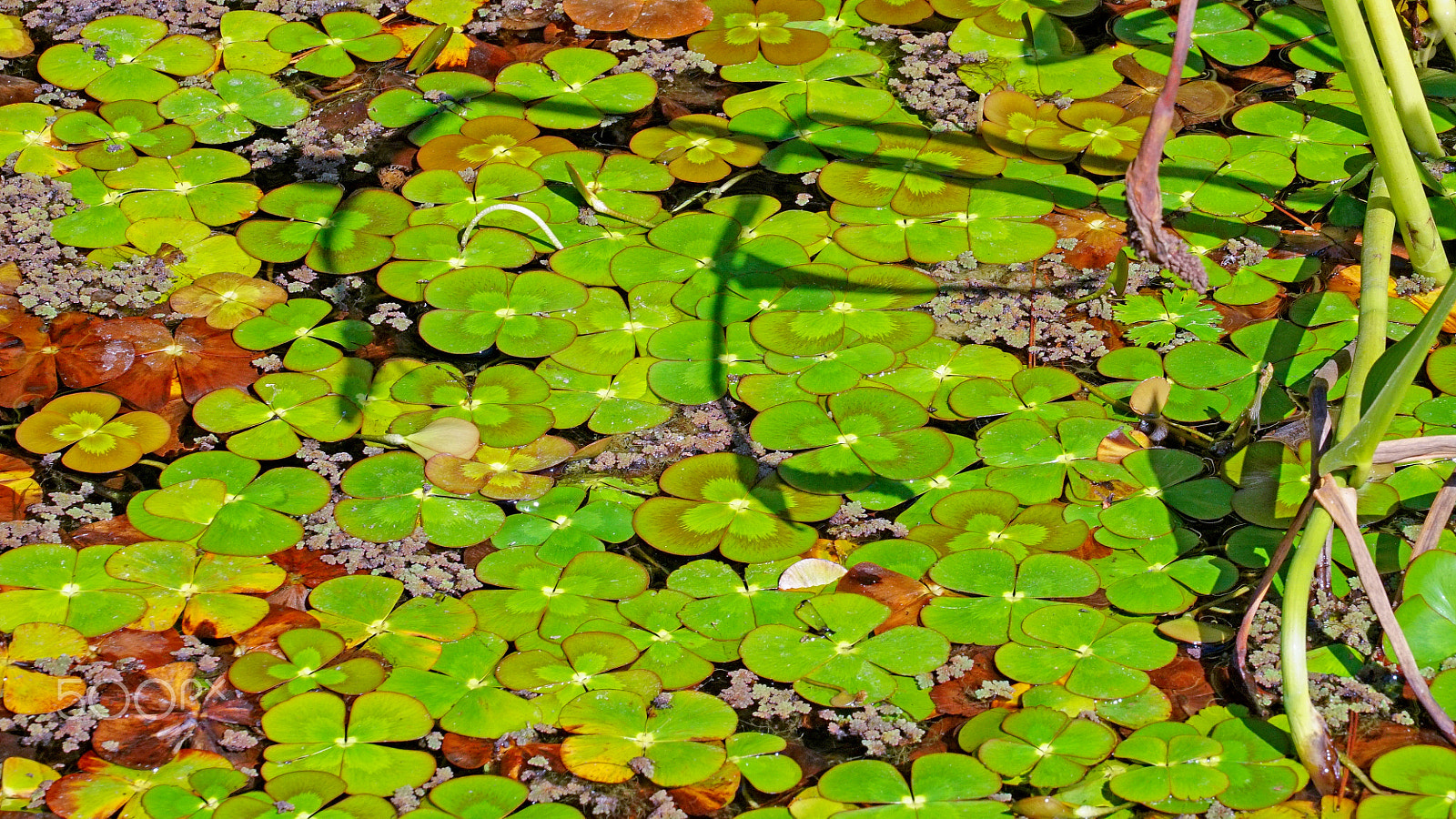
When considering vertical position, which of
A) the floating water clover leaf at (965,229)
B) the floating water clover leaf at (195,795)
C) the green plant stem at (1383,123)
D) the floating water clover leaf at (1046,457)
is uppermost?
the green plant stem at (1383,123)

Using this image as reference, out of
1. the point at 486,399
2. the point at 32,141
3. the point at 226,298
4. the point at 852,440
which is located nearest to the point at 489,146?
the point at 226,298

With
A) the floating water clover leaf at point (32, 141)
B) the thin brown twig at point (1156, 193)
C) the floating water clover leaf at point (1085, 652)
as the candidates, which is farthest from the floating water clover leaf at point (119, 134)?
the thin brown twig at point (1156, 193)

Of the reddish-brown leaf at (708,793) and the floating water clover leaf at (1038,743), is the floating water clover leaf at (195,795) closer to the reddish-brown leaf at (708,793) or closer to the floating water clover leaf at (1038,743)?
the reddish-brown leaf at (708,793)

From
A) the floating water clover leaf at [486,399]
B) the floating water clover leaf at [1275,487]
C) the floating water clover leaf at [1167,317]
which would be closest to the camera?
the floating water clover leaf at [1275,487]

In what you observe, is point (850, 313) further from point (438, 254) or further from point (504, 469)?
point (438, 254)

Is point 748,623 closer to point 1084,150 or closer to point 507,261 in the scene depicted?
point 507,261

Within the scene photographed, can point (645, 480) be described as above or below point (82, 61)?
below

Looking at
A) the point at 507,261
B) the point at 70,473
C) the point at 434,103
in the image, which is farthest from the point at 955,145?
the point at 70,473
